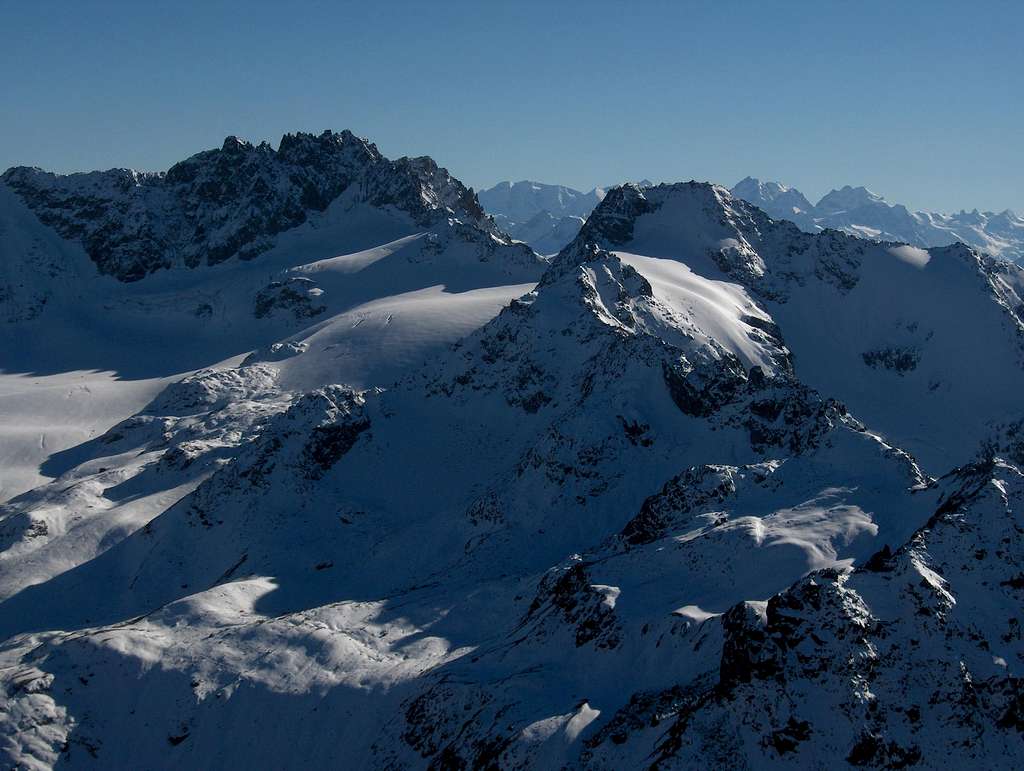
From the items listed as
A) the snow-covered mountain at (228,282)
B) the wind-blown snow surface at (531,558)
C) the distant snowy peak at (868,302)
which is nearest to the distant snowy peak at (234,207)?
the snow-covered mountain at (228,282)

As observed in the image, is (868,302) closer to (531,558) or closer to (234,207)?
(531,558)

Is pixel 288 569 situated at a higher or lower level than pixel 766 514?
lower

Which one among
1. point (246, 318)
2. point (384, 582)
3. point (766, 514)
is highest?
point (246, 318)

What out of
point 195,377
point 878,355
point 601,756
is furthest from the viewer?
point 878,355

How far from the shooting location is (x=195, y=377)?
129m

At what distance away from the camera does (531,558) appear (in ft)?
244

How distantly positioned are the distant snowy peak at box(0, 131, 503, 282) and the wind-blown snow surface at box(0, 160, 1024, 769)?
52.5m

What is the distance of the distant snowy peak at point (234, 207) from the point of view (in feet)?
619

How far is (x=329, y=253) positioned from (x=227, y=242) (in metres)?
22.8

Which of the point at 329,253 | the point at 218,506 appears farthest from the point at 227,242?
the point at 218,506

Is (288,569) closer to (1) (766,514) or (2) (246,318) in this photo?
(1) (766,514)

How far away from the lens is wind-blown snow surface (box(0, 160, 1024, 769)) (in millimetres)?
41531

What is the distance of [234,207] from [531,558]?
14080cm

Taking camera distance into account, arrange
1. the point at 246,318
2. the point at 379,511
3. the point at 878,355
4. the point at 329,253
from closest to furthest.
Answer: the point at 379,511 < the point at 878,355 < the point at 246,318 < the point at 329,253
